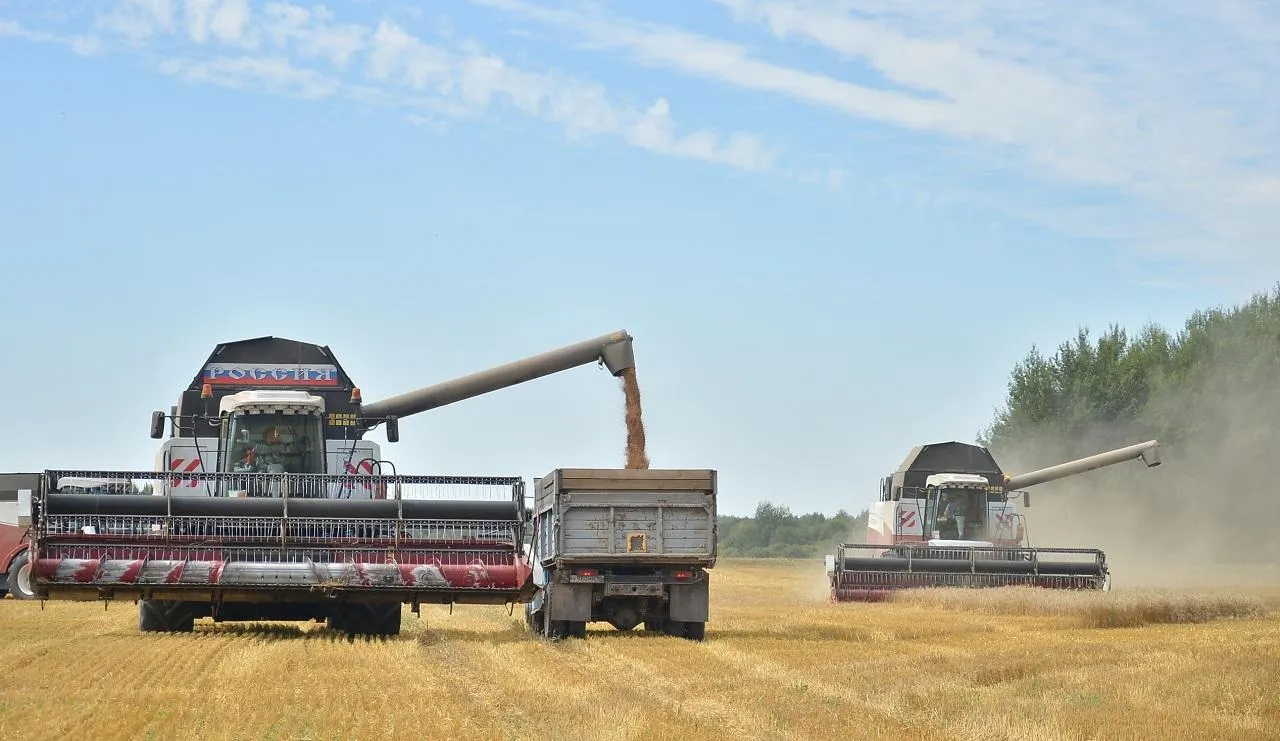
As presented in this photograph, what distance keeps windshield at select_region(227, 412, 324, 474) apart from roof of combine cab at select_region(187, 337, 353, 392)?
8.15 ft

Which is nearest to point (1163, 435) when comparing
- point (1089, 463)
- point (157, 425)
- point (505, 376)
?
point (1089, 463)

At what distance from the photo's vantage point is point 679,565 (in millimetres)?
19859

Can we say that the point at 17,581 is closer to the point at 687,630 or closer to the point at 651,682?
the point at 687,630

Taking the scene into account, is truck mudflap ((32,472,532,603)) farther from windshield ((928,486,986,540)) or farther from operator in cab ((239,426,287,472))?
windshield ((928,486,986,540))

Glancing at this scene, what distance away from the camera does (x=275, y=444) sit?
2044 cm

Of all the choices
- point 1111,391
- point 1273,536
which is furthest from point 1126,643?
point 1111,391

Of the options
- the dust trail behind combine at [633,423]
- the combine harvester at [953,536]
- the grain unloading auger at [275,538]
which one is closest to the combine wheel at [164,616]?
the grain unloading auger at [275,538]

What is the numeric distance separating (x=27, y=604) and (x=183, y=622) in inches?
386

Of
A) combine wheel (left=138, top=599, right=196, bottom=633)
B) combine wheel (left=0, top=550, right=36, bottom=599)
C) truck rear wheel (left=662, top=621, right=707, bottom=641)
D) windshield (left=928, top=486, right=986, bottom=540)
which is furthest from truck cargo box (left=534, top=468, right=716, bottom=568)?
windshield (left=928, top=486, right=986, bottom=540)

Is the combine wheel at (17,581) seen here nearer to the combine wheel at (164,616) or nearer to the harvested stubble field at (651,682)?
the harvested stubble field at (651,682)

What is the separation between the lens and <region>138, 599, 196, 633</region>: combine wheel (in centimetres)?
1922

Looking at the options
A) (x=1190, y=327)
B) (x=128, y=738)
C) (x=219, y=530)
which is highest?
(x=1190, y=327)

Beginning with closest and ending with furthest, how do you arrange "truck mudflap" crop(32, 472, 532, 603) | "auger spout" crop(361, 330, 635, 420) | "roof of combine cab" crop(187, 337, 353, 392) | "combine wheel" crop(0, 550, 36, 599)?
"truck mudflap" crop(32, 472, 532, 603) → "roof of combine cab" crop(187, 337, 353, 392) → "auger spout" crop(361, 330, 635, 420) → "combine wheel" crop(0, 550, 36, 599)

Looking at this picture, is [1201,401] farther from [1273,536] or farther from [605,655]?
[605,655]
